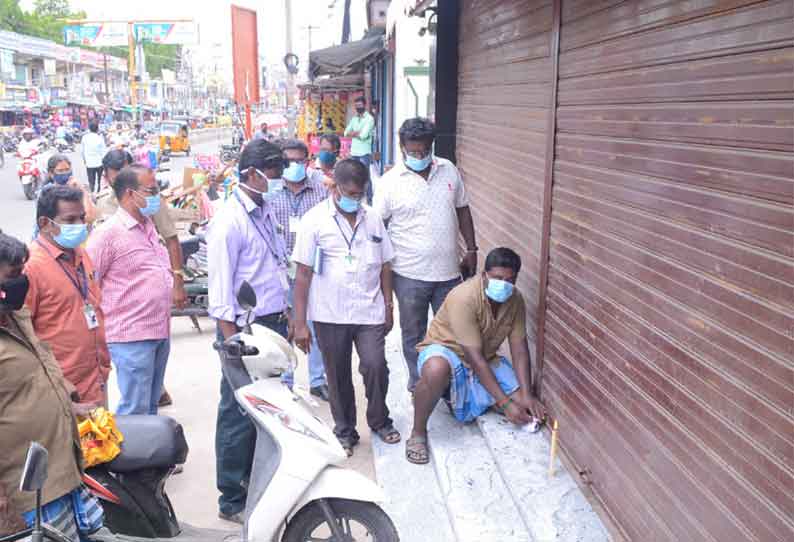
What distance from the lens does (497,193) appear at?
5277mm

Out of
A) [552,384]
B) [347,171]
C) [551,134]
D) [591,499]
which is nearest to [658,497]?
[591,499]

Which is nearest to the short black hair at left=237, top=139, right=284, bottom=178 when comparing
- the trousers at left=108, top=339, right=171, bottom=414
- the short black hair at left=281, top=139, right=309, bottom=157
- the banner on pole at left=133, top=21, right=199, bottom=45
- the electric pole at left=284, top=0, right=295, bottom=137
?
the trousers at left=108, top=339, right=171, bottom=414

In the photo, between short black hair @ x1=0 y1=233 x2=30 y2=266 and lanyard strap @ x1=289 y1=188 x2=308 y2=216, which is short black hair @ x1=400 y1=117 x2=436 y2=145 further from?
short black hair @ x1=0 y1=233 x2=30 y2=266

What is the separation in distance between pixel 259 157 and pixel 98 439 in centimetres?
158

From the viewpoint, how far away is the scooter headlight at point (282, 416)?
3.03 m

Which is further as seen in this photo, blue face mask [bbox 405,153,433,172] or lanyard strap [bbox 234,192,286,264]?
blue face mask [bbox 405,153,433,172]

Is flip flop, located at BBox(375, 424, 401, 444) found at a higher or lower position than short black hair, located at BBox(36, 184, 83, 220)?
lower

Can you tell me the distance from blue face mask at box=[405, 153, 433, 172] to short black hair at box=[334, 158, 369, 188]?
625mm

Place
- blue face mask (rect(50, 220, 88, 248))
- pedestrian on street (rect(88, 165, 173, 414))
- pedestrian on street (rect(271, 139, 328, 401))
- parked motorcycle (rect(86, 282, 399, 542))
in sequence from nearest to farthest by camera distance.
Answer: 1. parked motorcycle (rect(86, 282, 399, 542))
2. blue face mask (rect(50, 220, 88, 248))
3. pedestrian on street (rect(88, 165, 173, 414))
4. pedestrian on street (rect(271, 139, 328, 401))

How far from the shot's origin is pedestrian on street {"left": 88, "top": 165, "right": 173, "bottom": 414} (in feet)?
12.9

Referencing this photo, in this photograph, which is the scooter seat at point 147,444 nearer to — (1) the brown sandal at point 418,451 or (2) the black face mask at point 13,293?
(2) the black face mask at point 13,293

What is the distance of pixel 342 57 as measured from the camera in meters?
13.2

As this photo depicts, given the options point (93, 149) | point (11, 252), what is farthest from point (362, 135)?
point (11, 252)

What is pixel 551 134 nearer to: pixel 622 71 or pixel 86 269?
pixel 622 71
